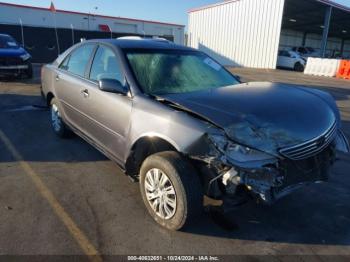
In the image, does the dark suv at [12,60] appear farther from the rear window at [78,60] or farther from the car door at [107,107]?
the car door at [107,107]

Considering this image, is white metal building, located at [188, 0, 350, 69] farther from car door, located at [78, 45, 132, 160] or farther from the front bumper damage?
the front bumper damage

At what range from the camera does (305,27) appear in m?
41.0

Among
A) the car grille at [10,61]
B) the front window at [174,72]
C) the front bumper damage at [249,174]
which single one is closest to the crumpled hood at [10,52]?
the car grille at [10,61]

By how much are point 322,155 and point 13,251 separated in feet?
9.45

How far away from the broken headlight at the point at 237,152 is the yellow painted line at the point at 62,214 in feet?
4.35

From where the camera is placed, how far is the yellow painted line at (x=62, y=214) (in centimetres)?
269

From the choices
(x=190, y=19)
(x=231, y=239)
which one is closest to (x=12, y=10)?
(x=190, y=19)

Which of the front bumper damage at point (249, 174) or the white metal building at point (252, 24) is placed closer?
the front bumper damage at point (249, 174)

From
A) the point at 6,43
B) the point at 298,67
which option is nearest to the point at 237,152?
the point at 6,43

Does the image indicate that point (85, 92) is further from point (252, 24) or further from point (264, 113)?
point (252, 24)

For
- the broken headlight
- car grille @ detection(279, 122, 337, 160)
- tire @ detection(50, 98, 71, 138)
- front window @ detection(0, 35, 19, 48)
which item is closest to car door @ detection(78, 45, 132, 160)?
the broken headlight

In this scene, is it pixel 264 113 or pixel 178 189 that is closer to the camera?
pixel 178 189

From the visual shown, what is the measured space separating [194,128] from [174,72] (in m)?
1.34

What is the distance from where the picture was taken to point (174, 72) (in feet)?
12.4
